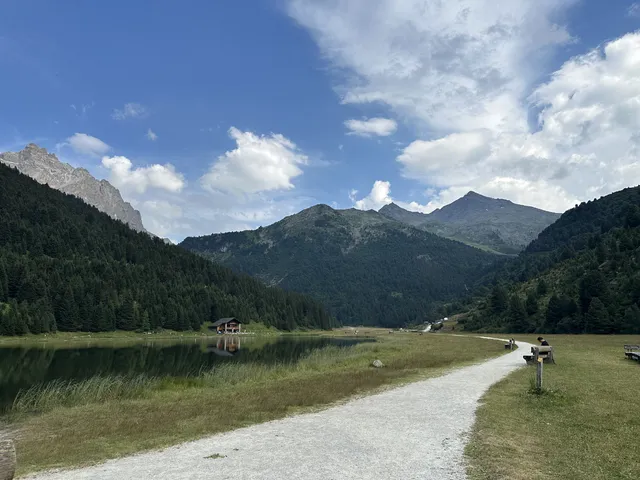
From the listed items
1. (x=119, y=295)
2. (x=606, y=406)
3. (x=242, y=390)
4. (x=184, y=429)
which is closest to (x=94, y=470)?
(x=184, y=429)

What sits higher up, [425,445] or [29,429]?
A: [425,445]

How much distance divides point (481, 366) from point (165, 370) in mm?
36250

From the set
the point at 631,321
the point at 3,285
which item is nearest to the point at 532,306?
the point at 631,321

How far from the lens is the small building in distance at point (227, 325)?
17288 centimetres

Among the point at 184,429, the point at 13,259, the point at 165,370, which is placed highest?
the point at 13,259

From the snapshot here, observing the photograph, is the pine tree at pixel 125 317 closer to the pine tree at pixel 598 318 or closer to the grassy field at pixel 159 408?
the grassy field at pixel 159 408

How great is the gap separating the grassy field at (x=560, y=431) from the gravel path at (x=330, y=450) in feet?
3.41

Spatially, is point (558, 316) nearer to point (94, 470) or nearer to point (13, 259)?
point (94, 470)

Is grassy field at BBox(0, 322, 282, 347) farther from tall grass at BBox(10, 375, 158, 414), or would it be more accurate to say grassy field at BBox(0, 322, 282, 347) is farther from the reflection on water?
tall grass at BBox(10, 375, 158, 414)

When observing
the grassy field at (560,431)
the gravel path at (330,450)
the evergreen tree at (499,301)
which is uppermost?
the evergreen tree at (499,301)

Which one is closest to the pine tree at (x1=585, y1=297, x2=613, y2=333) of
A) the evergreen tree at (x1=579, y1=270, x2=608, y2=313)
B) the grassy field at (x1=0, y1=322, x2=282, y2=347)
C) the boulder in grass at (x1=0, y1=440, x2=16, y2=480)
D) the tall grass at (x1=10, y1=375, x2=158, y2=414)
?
the evergreen tree at (x1=579, y1=270, x2=608, y2=313)

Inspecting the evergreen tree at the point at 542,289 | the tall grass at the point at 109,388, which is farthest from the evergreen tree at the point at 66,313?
the evergreen tree at the point at 542,289

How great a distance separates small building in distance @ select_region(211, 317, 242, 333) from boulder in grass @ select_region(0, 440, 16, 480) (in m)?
166

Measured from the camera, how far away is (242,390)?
30453mm
